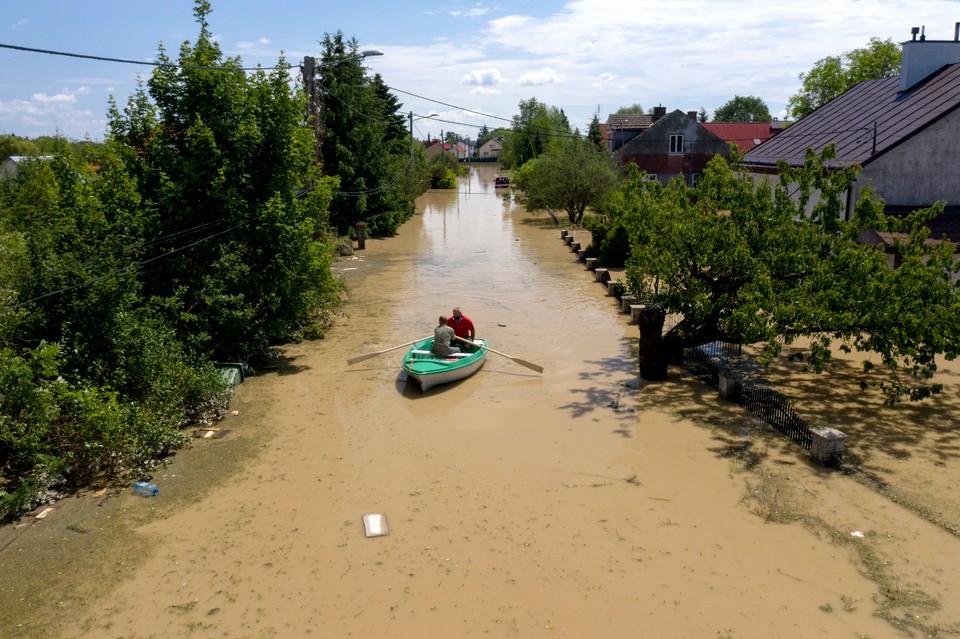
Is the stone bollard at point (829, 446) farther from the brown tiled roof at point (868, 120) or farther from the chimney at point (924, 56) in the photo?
the chimney at point (924, 56)

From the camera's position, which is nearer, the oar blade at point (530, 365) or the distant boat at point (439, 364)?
the distant boat at point (439, 364)

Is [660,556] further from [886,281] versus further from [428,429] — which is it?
[886,281]

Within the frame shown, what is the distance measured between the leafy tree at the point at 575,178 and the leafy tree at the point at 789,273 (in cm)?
2548

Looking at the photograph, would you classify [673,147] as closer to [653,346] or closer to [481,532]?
[653,346]

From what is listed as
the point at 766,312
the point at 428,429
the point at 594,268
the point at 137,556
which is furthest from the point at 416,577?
the point at 594,268

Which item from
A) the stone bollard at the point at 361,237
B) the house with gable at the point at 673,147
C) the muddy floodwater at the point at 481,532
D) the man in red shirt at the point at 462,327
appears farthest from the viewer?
the house with gable at the point at 673,147

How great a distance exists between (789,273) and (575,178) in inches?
1165

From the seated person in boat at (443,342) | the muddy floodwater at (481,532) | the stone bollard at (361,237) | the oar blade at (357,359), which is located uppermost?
the stone bollard at (361,237)

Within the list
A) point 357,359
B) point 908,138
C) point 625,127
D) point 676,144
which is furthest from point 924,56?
point 625,127

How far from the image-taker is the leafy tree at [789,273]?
12797mm

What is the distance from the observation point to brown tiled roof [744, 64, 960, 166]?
2061 centimetres

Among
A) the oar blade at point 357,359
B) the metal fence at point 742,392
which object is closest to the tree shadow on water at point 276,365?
the oar blade at point 357,359

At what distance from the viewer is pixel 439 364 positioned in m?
16.3

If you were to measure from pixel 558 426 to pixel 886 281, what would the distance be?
6605 millimetres
